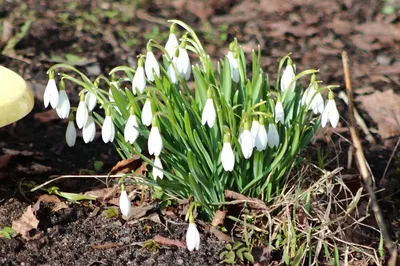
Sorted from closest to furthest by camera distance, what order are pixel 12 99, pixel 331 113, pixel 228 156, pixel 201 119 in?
pixel 228 156 < pixel 12 99 < pixel 331 113 < pixel 201 119

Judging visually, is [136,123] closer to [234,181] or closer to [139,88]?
[139,88]

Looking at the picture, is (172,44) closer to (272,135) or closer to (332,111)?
(272,135)

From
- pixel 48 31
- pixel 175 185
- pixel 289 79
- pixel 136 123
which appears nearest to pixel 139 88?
pixel 136 123

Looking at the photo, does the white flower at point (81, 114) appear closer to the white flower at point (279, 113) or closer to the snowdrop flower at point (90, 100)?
the snowdrop flower at point (90, 100)

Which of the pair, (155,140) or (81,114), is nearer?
(155,140)

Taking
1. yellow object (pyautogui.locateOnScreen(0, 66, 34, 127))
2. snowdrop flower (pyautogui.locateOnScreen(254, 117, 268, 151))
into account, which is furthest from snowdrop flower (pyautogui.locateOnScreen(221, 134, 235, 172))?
yellow object (pyautogui.locateOnScreen(0, 66, 34, 127))

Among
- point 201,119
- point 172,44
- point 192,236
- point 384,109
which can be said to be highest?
point 172,44

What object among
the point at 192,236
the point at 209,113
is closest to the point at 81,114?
the point at 209,113

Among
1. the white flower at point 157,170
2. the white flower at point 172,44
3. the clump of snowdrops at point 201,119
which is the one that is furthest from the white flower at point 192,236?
the white flower at point 172,44
